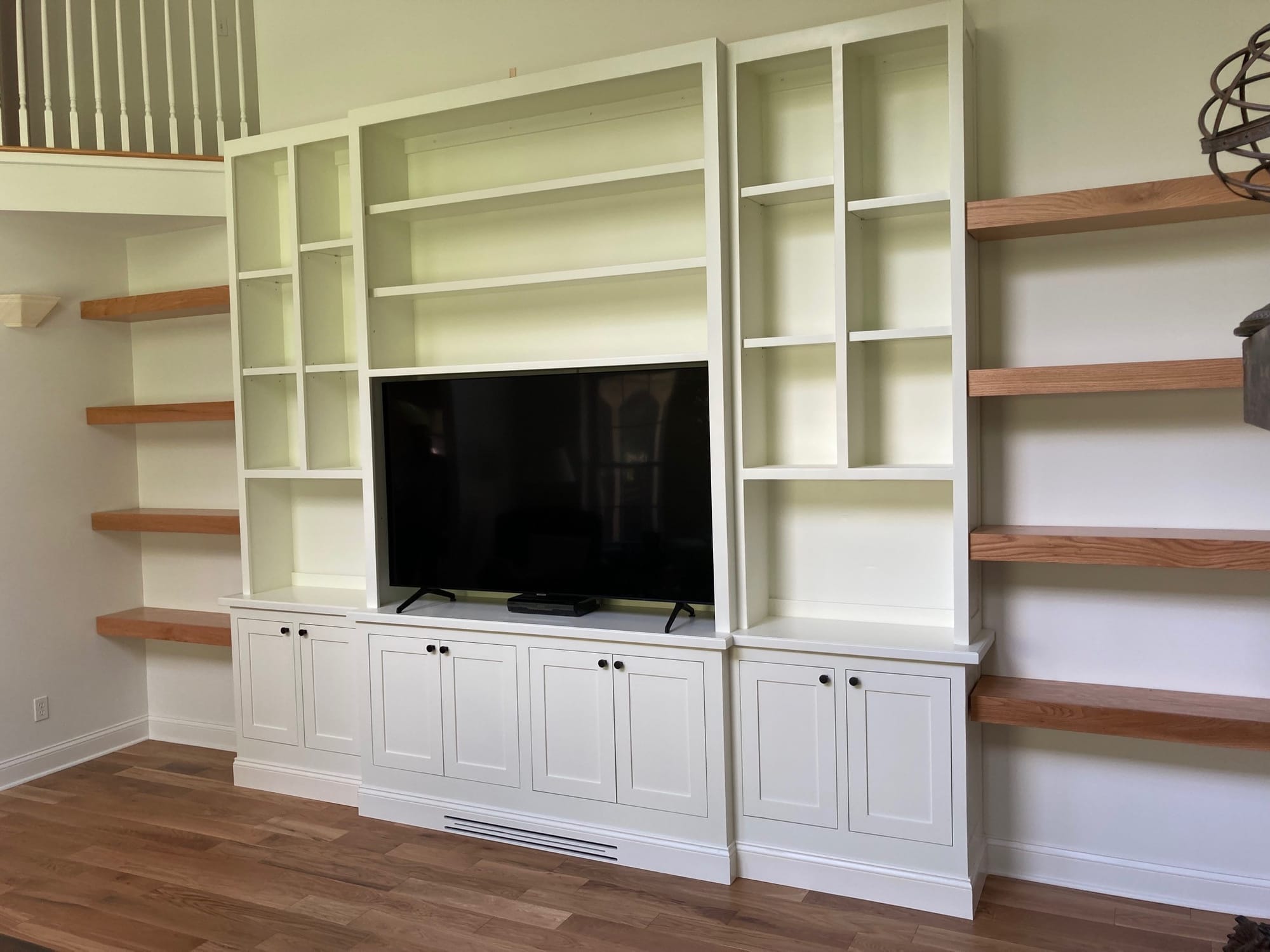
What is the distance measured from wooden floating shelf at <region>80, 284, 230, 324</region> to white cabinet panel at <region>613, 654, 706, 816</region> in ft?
7.79

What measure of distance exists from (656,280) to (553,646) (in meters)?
1.35

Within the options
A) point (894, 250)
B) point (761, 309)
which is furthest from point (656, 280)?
point (894, 250)

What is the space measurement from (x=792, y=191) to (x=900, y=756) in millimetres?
1762

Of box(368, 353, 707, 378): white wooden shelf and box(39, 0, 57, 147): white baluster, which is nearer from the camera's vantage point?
box(368, 353, 707, 378): white wooden shelf

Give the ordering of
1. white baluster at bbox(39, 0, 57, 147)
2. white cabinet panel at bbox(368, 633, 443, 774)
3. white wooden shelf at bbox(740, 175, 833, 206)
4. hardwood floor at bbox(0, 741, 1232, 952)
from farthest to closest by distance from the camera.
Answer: white baluster at bbox(39, 0, 57, 147), white cabinet panel at bbox(368, 633, 443, 774), white wooden shelf at bbox(740, 175, 833, 206), hardwood floor at bbox(0, 741, 1232, 952)

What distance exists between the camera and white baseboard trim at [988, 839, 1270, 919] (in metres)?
2.78

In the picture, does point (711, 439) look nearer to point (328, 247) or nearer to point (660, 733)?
point (660, 733)

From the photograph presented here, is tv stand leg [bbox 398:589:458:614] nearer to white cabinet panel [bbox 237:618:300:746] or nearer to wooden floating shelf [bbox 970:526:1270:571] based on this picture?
white cabinet panel [bbox 237:618:300:746]

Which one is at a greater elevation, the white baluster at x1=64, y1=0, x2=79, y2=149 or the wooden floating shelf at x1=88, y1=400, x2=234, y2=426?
the white baluster at x1=64, y1=0, x2=79, y2=149

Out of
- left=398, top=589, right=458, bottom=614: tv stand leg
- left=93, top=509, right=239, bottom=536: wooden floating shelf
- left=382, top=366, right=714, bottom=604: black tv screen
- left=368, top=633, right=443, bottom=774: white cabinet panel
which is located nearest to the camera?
left=382, top=366, right=714, bottom=604: black tv screen

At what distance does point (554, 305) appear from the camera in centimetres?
368

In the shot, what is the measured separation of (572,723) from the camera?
3.37m

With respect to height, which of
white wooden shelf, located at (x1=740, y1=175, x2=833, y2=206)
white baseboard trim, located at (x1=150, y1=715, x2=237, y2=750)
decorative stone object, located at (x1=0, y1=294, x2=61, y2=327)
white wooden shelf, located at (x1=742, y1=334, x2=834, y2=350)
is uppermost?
white wooden shelf, located at (x1=740, y1=175, x2=833, y2=206)

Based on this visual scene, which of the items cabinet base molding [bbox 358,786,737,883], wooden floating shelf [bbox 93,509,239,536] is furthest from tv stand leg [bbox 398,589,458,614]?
wooden floating shelf [bbox 93,509,239,536]
